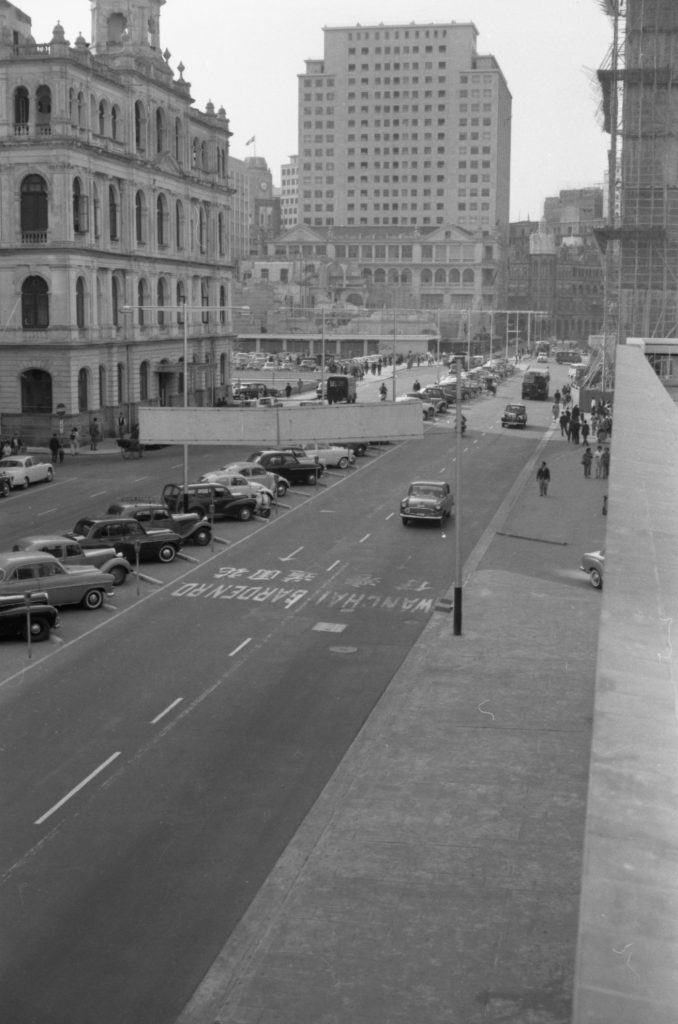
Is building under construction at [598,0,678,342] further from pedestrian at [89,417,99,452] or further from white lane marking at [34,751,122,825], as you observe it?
white lane marking at [34,751,122,825]

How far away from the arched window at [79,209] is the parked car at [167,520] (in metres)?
32.8

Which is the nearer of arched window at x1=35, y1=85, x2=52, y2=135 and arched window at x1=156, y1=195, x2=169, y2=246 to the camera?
arched window at x1=35, y1=85, x2=52, y2=135

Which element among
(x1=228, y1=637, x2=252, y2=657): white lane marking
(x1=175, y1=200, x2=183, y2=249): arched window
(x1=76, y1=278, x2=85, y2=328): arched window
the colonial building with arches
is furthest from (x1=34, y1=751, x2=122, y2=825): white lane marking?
(x1=175, y1=200, x2=183, y2=249): arched window

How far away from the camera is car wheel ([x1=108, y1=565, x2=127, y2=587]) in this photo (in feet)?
116

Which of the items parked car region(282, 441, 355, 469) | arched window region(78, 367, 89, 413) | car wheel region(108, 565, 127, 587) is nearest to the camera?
car wheel region(108, 565, 127, 587)

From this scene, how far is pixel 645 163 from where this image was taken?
84.3 m

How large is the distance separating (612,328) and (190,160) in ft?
102

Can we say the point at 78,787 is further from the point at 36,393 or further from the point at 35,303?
the point at 35,303

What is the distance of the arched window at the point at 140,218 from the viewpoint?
7975cm

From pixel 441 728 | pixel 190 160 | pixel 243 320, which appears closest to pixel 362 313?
pixel 243 320

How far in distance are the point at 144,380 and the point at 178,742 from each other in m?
60.1

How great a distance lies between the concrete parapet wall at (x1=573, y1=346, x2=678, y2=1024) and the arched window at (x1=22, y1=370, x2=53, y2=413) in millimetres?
57835

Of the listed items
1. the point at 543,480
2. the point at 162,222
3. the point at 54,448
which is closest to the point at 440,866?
the point at 543,480

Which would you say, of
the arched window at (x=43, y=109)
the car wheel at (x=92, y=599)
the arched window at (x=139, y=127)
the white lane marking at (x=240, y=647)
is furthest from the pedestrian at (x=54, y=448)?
the white lane marking at (x=240, y=647)
